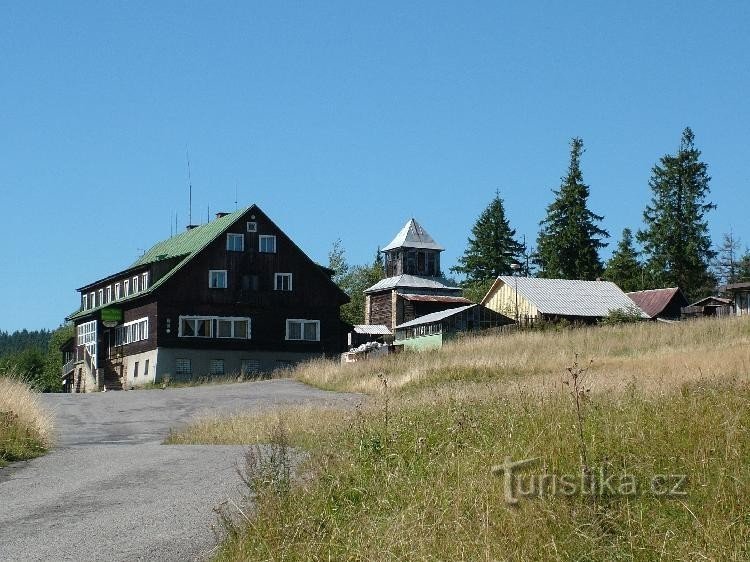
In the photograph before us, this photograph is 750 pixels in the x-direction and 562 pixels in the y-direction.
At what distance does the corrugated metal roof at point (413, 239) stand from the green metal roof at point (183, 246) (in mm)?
21223

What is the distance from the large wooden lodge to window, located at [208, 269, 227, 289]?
2.3 inches

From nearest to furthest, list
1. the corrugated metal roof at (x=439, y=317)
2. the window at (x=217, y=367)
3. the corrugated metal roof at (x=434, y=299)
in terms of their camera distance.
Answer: the window at (x=217, y=367) < the corrugated metal roof at (x=439, y=317) < the corrugated metal roof at (x=434, y=299)

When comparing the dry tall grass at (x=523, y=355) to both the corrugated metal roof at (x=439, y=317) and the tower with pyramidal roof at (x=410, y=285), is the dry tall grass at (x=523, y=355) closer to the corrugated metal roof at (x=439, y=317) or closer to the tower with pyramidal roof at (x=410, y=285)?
the corrugated metal roof at (x=439, y=317)

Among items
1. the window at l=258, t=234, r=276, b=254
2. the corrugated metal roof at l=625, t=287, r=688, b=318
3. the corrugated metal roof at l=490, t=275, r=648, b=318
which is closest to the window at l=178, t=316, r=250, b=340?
the window at l=258, t=234, r=276, b=254

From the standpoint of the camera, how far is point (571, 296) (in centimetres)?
7456

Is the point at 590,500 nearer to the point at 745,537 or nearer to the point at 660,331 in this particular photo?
the point at 745,537

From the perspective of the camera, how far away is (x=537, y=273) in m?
104

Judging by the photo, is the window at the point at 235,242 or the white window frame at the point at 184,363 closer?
the white window frame at the point at 184,363

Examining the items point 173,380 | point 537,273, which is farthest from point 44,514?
point 537,273

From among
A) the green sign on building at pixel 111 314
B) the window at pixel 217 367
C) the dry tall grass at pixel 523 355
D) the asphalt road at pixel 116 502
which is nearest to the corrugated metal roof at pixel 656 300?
the dry tall grass at pixel 523 355

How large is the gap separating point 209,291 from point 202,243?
3.09 metres

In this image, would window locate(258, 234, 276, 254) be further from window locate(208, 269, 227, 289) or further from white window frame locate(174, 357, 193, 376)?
white window frame locate(174, 357, 193, 376)

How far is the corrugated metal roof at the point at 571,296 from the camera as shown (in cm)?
7206

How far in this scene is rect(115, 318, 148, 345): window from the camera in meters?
63.1
